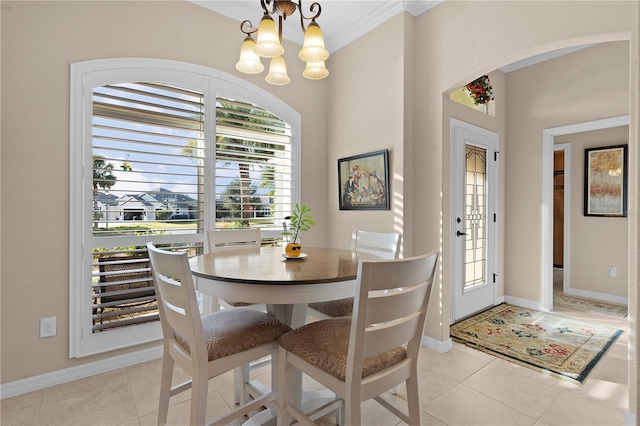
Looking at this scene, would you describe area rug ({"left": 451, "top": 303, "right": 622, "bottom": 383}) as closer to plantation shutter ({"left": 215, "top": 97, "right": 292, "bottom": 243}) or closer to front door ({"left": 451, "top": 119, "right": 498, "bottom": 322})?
front door ({"left": 451, "top": 119, "right": 498, "bottom": 322})

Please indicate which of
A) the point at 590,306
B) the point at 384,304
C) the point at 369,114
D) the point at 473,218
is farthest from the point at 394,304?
the point at 590,306

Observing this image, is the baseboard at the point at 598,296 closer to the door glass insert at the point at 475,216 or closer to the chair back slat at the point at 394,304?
the door glass insert at the point at 475,216

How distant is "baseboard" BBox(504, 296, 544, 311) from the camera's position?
12.0ft

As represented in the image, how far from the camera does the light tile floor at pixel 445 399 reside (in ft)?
5.89

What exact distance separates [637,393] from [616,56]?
3.17 meters

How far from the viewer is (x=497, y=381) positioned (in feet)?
7.18

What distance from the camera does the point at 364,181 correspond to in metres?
3.11

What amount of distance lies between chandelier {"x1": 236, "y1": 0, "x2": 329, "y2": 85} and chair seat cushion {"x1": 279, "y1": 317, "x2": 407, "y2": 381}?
1395mm

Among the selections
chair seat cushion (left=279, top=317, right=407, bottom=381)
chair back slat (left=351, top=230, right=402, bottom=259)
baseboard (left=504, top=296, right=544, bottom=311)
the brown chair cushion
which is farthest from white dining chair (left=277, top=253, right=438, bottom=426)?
baseboard (left=504, top=296, right=544, bottom=311)

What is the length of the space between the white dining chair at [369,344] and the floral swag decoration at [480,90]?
113 inches

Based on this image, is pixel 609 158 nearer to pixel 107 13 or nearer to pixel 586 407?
pixel 586 407

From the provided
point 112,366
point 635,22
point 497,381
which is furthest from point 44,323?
point 635,22

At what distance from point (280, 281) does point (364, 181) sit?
1980 millimetres

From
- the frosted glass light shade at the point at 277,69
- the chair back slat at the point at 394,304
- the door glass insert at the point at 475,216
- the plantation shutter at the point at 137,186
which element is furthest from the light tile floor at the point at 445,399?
the frosted glass light shade at the point at 277,69
